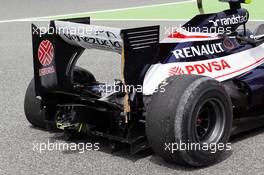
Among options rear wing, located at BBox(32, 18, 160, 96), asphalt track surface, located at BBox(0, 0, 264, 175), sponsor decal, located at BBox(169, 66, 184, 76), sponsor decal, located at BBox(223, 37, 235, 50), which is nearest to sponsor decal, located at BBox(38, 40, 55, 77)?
rear wing, located at BBox(32, 18, 160, 96)

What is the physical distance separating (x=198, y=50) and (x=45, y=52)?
1475 millimetres

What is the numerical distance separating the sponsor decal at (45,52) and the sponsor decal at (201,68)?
1.19m

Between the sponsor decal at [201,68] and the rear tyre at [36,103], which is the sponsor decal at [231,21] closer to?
the sponsor decal at [201,68]

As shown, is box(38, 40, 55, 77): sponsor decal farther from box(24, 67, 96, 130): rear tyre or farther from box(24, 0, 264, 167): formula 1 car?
box(24, 67, 96, 130): rear tyre

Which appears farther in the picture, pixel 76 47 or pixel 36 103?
pixel 36 103

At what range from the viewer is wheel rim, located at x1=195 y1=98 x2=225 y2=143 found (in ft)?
15.8

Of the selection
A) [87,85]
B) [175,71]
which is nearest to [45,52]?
[87,85]

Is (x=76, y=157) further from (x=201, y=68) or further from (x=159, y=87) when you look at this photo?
(x=201, y=68)

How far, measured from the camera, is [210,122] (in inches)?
193

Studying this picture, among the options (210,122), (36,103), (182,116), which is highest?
(182,116)

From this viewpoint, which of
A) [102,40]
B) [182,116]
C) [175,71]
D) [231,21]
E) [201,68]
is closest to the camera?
[182,116]

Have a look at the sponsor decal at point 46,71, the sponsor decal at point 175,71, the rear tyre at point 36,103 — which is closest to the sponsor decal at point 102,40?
the sponsor decal at point 46,71

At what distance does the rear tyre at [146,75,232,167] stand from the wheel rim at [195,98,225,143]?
0.01 m

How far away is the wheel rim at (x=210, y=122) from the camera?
15.8ft
